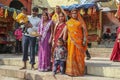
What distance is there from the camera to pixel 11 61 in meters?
8.34

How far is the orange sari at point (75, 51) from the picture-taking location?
619cm

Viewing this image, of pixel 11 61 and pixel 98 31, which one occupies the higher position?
pixel 98 31

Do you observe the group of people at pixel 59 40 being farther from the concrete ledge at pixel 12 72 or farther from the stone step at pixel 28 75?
the concrete ledge at pixel 12 72

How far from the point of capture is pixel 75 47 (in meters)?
6.21

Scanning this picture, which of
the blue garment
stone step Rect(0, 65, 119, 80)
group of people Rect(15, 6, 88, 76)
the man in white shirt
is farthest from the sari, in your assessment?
stone step Rect(0, 65, 119, 80)

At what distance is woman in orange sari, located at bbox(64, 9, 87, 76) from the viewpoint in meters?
6.19

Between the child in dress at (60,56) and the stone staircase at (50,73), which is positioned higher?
the child in dress at (60,56)

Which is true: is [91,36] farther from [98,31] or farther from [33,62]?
[33,62]

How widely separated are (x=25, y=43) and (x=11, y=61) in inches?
55.3

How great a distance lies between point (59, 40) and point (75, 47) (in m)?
0.46

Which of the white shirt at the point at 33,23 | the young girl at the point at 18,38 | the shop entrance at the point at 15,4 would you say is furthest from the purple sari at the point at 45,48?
the shop entrance at the point at 15,4

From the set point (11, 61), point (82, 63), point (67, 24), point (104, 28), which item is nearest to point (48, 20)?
point (67, 24)

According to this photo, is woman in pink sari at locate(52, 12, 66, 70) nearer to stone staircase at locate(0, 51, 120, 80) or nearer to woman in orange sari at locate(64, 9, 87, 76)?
woman in orange sari at locate(64, 9, 87, 76)

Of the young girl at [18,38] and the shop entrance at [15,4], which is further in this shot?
the shop entrance at [15,4]
